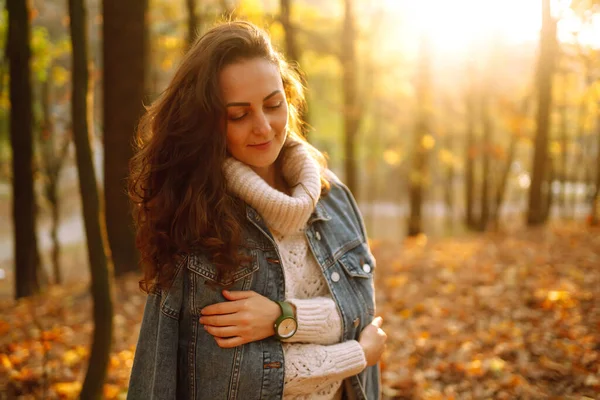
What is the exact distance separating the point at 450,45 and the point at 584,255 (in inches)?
340

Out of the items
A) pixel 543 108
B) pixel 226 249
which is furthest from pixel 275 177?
pixel 543 108

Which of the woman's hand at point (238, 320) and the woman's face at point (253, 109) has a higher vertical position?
the woman's face at point (253, 109)

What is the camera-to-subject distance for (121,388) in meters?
3.99

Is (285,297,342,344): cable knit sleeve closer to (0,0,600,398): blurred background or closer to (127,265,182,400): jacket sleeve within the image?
(127,265,182,400): jacket sleeve

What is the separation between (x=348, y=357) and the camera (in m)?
2.05

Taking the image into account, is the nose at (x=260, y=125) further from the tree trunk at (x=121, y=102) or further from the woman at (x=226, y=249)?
the tree trunk at (x=121, y=102)

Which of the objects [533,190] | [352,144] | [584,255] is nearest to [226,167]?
[584,255]

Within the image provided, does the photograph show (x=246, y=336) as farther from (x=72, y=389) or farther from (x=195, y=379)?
(x=72, y=389)

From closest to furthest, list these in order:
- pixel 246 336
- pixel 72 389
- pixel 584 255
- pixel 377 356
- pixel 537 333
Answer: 1. pixel 246 336
2. pixel 377 356
3. pixel 72 389
4. pixel 537 333
5. pixel 584 255

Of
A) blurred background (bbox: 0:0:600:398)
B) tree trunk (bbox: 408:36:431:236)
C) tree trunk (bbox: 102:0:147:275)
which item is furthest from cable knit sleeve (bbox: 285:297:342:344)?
tree trunk (bbox: 408:36:431:236)

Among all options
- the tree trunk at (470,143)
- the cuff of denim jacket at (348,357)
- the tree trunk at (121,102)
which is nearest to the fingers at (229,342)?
the cuff of denim jacket at (348,357)

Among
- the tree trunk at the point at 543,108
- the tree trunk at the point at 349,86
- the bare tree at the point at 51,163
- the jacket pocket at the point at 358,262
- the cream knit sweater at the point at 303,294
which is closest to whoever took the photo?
the cream knit sweater at the point at 303,294

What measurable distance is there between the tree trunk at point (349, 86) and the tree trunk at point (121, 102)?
179 inches

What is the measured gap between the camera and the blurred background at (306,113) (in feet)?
13.0
